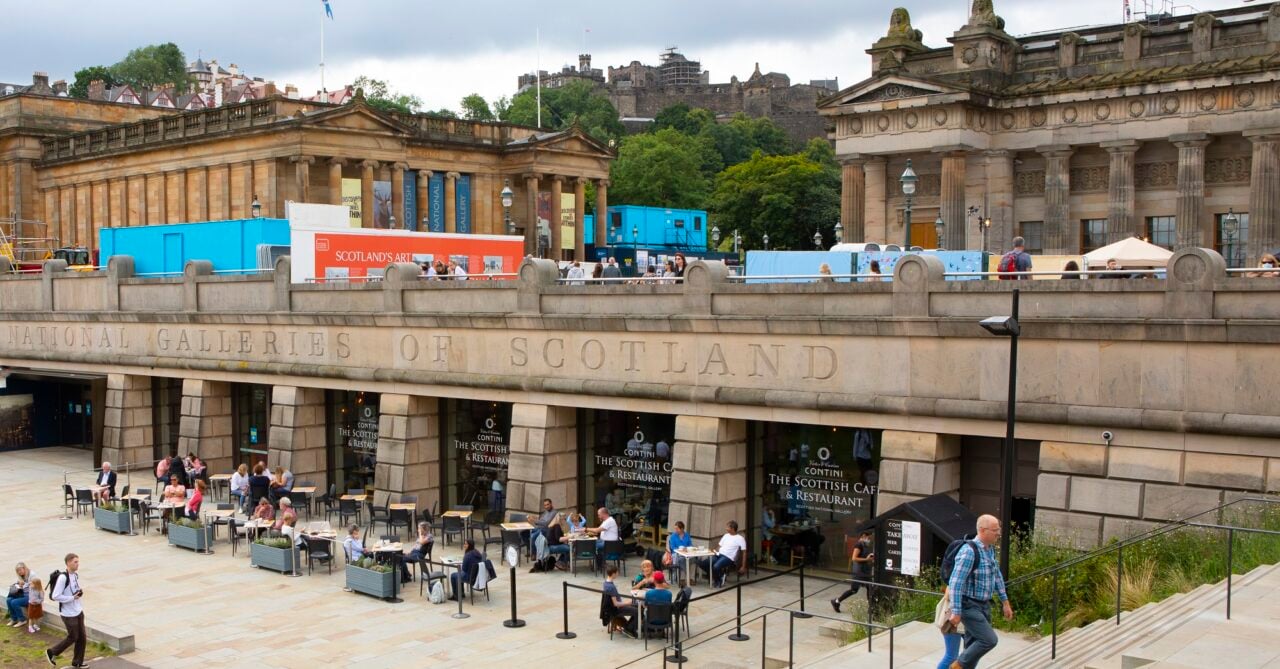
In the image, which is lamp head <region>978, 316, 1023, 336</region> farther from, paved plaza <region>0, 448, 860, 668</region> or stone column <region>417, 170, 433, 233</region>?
stone column <region>417, 170, 433, 233</region>

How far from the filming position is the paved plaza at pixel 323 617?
19438 mm

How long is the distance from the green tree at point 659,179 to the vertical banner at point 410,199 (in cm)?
5130

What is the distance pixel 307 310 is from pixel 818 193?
6801 cm

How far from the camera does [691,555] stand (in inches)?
902

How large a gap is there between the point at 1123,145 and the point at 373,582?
3418 centimetres

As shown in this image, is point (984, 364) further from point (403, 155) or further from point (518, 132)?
point (518, 132)

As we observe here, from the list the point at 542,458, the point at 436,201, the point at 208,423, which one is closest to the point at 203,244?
the point at 208,423

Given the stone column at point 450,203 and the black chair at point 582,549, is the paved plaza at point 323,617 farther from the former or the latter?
the stone column at point 450,203

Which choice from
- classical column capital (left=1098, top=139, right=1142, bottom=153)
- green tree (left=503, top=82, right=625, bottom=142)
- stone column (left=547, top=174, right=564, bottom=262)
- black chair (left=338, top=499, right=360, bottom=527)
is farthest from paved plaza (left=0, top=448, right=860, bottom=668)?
green tree (left=503, top=82, right=625, bottom=142)

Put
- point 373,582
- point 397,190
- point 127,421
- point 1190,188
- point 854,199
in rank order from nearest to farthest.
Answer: point 373,582, point 127,421, point 1190,188, point 854,199, point 397,190

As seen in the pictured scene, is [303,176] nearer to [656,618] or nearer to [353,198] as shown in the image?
[353,198]

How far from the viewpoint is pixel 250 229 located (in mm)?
37000

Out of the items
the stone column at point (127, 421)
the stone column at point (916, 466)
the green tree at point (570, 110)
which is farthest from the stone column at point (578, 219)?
the green tree at point (570, 110)

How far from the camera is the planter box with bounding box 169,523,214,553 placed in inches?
1082
